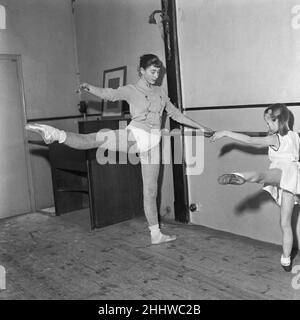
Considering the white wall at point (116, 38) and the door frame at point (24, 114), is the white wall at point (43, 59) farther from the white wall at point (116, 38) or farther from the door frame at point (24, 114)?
the white wall at point (116, 38)

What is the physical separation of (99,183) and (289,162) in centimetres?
211

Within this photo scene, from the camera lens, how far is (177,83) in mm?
3984

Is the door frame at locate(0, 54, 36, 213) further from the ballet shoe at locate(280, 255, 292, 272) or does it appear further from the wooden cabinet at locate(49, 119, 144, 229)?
the ballet shoe at locate(280, 255, 292, 272)

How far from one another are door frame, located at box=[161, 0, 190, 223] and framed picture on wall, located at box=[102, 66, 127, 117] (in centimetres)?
88

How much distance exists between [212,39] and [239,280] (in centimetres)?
211

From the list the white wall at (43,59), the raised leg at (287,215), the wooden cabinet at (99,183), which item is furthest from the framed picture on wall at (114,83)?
the raised leg at (287,215)

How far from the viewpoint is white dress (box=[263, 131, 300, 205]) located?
8.97ft

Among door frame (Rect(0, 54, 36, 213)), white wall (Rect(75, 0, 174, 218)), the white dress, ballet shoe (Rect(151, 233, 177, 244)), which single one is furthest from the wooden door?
the white dress

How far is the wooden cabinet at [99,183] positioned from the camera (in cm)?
419

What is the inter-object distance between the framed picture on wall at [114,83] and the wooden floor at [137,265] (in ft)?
4.69

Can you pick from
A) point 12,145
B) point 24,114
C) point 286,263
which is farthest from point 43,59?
point 286,263

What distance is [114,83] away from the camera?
16.0 feet
